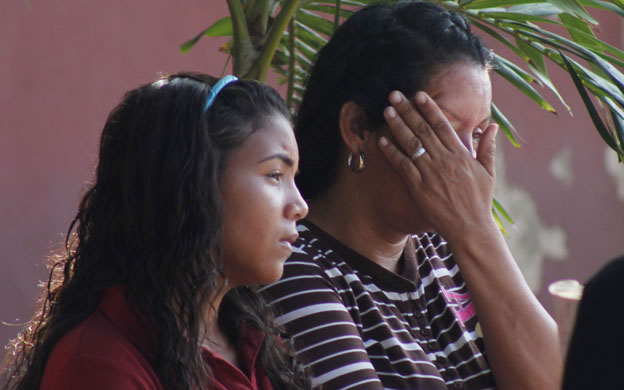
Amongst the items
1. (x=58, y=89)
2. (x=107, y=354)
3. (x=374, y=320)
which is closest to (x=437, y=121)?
(x=374, y=320)

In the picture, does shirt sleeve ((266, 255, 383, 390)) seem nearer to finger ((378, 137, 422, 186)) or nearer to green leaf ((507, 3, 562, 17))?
finger ((378, 137, 422, 186))

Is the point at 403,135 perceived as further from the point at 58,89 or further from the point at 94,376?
the point at 58,89

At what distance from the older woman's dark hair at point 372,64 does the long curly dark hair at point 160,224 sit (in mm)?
438

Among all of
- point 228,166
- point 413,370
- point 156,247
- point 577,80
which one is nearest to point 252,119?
point 228,166

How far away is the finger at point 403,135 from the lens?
6.45ft

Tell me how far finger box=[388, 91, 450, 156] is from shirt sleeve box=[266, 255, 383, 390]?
1.16 feet

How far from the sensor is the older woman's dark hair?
1.99 metres

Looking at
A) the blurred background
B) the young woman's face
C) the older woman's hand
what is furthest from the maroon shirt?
the blurred background

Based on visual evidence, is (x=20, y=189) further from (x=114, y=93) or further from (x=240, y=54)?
(x=240, y=54)

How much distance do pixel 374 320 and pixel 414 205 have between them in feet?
0.94

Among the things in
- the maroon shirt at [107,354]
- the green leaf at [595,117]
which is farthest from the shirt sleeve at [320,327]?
the green leaf at [595,117]

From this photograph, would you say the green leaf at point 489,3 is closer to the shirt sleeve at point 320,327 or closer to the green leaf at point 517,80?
the green leaf at point 517,80

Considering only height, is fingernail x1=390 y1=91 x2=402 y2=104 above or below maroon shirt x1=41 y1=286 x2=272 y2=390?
above

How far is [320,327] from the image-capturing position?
177 cm
